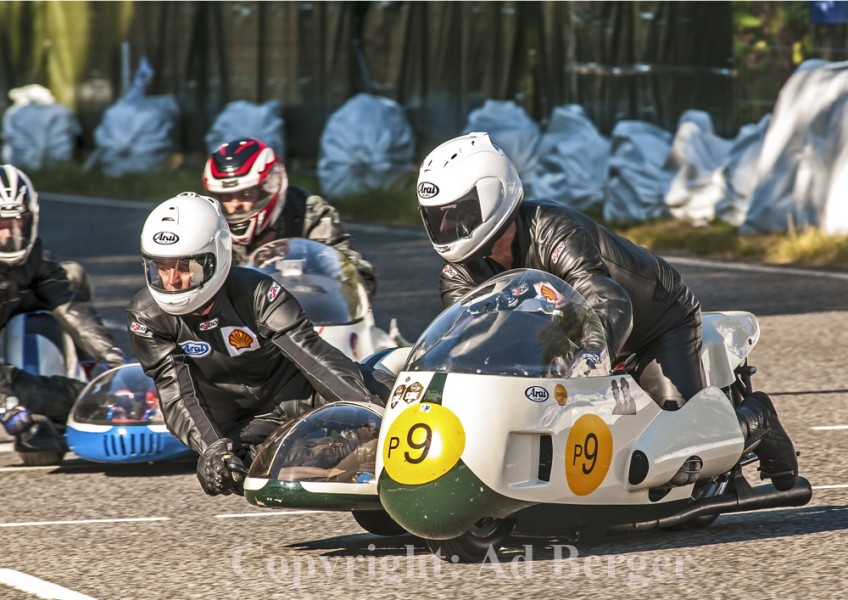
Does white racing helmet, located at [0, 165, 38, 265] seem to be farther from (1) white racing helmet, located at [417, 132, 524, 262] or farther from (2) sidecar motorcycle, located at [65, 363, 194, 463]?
(1) white racing helmet, located at [417, 132, 524, 262]

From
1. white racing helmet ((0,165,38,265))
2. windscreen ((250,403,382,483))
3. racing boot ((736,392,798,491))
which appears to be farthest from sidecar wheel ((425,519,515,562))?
white racing helmet ((0,165,38,265))

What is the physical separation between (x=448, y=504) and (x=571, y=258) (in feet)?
4.12

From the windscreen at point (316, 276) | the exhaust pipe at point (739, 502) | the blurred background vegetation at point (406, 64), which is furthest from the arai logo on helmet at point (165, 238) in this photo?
the blurred background vegetation at point (406, 64)

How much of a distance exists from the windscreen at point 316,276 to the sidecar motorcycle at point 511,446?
2.69 metres

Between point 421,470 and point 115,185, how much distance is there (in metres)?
20.6

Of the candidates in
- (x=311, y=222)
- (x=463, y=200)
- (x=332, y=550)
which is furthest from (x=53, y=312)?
(x=463, y=200)

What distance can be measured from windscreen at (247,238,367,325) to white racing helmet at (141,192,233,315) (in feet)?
5.92

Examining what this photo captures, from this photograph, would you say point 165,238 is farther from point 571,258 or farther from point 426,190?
point 571,258

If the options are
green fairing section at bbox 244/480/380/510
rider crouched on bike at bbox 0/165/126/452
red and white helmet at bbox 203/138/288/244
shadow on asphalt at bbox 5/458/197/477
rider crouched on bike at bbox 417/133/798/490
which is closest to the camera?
green fairing section at bbox 244/480/380/510

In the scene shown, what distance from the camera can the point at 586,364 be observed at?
20.1 feet

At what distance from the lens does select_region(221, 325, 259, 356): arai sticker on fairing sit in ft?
24.5

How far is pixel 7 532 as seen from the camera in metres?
7.25

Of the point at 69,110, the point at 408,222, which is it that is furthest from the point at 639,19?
the point at 69,110

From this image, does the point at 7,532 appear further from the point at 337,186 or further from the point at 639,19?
the point at 337,186
